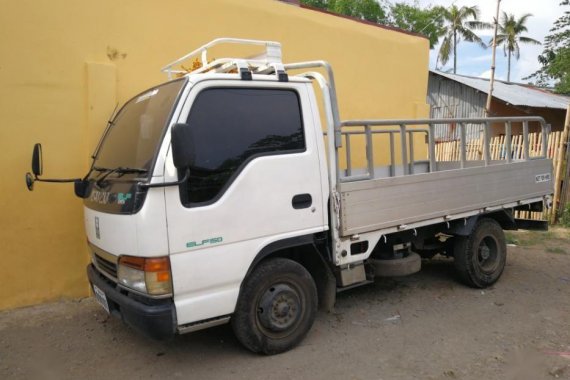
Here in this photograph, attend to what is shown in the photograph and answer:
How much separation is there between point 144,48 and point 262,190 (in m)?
2.89

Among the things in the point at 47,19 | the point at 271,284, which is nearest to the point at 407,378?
the point at 271,284

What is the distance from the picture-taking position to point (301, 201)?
3455 mm

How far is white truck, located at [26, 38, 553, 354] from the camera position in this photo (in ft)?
9.47

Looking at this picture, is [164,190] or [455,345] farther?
[455,345]

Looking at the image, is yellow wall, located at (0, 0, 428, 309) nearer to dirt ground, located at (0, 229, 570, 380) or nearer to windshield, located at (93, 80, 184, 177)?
dirt ground, located at (0, 229, 570, 380)

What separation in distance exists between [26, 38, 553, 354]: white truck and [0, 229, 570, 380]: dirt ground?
0.33 meters

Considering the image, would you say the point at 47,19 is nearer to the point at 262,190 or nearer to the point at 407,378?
the point at 262,190

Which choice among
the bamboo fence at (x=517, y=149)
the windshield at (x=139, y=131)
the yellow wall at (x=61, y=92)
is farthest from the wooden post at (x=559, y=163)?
the windshield at (x=139, y=131)

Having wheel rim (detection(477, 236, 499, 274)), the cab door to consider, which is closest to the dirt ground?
wheel rim (detection(477, 236, 499, 274))

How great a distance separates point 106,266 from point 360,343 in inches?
85.3

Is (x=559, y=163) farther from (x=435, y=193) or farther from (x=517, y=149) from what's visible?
(x=435, y=193)

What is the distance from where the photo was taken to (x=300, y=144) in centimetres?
348

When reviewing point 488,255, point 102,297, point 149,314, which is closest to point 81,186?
point 102,297

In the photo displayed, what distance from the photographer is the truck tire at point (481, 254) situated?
4.89m
